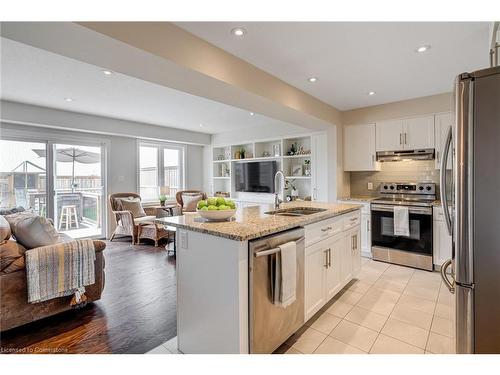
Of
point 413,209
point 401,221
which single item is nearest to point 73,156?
point 401,221

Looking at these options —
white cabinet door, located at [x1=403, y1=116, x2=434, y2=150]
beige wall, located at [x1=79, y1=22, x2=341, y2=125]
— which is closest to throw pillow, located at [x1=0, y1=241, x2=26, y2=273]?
beige wall, located at [x1=79, y1=22, x2=341, y2=125]

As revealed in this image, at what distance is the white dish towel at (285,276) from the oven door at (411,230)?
2.57 meters

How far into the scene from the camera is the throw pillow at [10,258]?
2137 millimetres

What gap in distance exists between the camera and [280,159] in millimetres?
5695

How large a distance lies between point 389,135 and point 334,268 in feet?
8.63

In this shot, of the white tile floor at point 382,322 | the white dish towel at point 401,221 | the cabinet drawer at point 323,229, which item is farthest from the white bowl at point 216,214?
the white dish towel at point 401,221

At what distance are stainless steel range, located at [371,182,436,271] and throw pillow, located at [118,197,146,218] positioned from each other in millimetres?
4472

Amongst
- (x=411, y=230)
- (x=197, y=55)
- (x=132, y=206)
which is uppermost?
(x=197, y=55)

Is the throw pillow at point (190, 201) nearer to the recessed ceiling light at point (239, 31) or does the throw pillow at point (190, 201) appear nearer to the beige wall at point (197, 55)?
the beige wall at point (197, 55)

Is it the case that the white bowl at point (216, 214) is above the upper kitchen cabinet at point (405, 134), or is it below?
below

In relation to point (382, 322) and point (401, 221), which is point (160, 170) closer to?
point (401, 221)

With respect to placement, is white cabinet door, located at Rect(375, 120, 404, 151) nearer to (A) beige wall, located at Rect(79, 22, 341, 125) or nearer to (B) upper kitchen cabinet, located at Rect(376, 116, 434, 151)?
(B) upper kitchen cabinet, located at Rect(376, 116, 434, 151)
